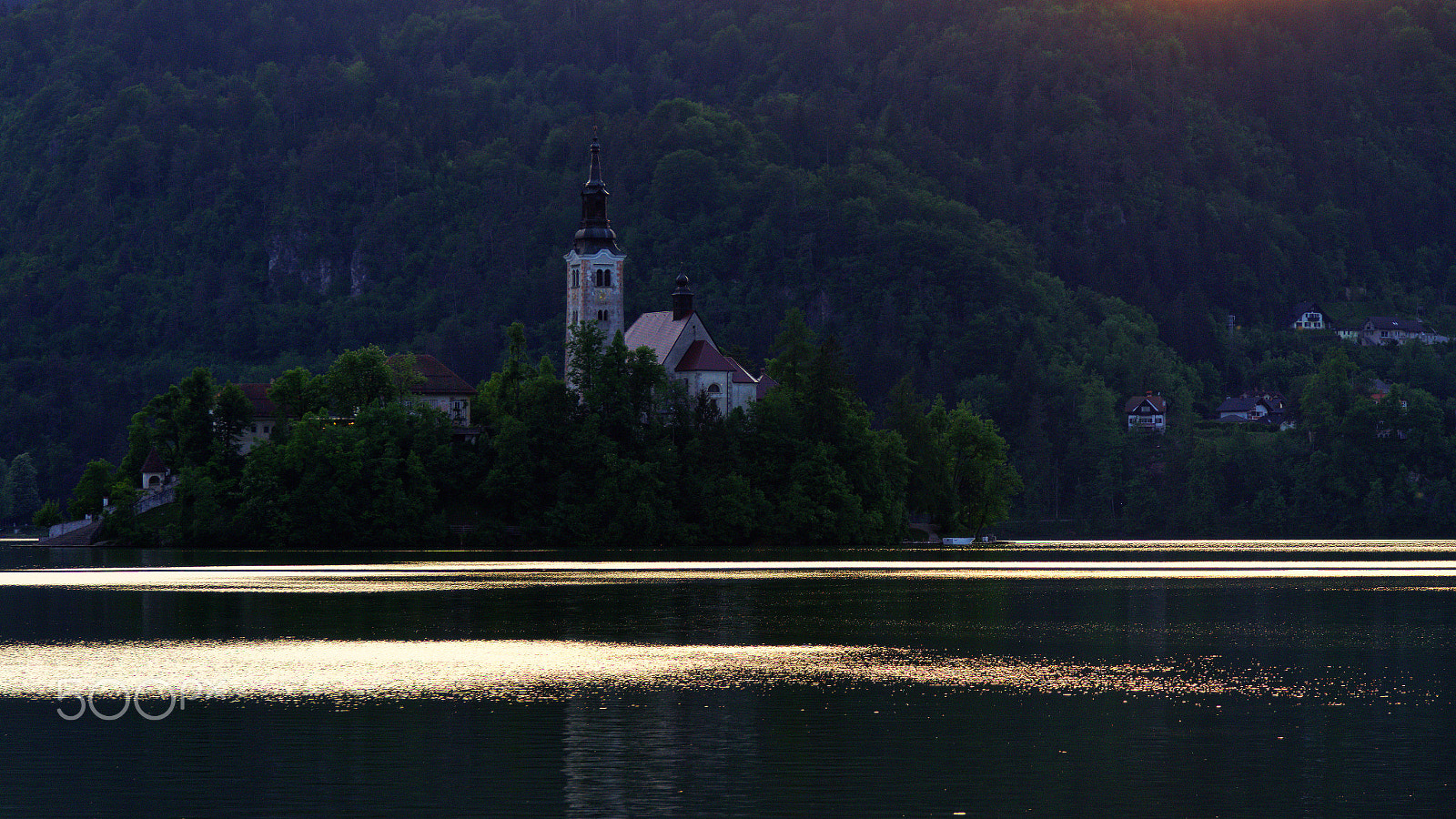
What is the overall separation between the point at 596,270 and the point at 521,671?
10691 cm

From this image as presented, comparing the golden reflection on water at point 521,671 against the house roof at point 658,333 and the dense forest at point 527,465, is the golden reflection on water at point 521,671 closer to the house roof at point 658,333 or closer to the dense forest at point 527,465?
the dense forest at point 527,465

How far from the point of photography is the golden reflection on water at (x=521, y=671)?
41469mm

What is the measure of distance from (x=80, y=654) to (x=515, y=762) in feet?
77.8

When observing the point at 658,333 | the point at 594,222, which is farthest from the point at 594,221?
the point at 658,333

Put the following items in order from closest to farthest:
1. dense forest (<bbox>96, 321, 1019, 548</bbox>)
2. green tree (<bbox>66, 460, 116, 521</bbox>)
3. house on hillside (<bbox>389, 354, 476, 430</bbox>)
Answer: dense forest (<bbox>96, 321, 1019, 548</bbox>) → green tree (<bbox>66, 460, 116, 521</bbox>) → house on hillside (<bbox>389, 354, 476, 430</bbox>)

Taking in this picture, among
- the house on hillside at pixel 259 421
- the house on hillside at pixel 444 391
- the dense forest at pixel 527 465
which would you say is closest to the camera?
the dense forest at pixel 527 465

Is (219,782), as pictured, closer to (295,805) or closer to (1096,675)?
(295,805)

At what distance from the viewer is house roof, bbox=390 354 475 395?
15112 centimetres

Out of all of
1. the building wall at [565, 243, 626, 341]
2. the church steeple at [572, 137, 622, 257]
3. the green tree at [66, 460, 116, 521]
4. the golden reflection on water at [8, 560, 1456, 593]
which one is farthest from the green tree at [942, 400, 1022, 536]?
the green tree at [66, 460, 116, 521]

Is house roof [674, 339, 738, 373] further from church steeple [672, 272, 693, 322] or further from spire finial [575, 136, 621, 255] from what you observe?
spire finial [575, 136, 621, 255]

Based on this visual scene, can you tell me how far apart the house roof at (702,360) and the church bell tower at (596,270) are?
6459 millimetres

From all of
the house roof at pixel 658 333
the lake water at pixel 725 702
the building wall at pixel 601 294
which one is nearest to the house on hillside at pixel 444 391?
the building wall at pixel 601 294

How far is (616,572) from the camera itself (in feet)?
319

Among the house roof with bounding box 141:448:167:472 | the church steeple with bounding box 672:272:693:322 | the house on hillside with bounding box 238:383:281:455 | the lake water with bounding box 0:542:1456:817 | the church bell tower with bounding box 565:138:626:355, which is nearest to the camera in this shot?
the lake water with bounding box 0:542:1456:817
